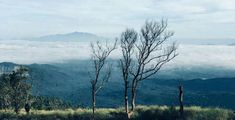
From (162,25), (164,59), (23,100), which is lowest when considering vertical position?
(23,100)

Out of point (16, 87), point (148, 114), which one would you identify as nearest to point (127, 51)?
point (148, 114)

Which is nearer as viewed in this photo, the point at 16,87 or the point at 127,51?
the point at 127,51

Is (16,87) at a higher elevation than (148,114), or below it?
higher

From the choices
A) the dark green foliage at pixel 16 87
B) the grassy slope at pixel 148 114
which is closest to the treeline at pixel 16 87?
the dark green foliage at pixel 16 87

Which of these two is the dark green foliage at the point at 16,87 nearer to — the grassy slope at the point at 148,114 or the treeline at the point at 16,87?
the treeline at the point at 16,87

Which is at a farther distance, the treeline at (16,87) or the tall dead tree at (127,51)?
the treeline at (16,87)

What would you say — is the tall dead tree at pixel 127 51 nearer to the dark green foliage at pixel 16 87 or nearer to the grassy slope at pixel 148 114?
the grassy slope at pixel 148 114

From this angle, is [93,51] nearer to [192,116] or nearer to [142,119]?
[142,119]

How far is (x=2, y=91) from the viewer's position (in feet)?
398

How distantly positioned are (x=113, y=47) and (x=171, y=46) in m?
9.00

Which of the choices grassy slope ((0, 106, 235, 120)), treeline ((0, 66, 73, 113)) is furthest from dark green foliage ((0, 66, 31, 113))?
grassy slope ((0, 106, 235, 120))

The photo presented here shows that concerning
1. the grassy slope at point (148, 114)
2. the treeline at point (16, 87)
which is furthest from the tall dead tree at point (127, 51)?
the treeline at point (16, 87)

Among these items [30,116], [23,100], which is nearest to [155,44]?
[30,116]

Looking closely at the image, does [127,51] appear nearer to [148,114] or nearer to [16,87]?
[148,114]
